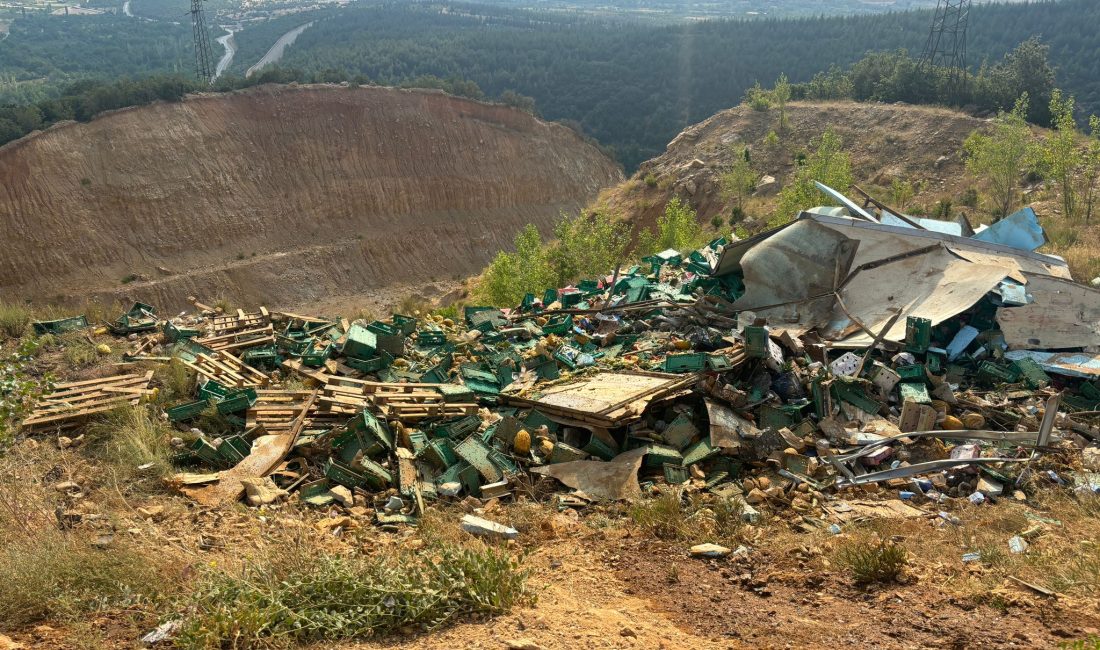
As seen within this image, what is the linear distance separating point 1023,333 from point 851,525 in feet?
16.8

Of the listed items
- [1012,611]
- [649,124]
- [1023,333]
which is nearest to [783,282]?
[1023,333]

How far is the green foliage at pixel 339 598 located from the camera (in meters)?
4.66

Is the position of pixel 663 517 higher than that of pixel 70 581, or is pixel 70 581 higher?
pixel 70 581

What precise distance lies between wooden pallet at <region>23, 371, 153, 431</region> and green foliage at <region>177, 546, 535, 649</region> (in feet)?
15.9

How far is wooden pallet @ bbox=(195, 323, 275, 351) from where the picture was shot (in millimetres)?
11448

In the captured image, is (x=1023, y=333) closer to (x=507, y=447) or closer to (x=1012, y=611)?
(x=1012, y=611)

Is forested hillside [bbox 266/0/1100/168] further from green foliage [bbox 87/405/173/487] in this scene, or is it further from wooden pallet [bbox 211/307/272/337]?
green foliage [bbox 87/405/173/487]

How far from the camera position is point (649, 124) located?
6153cm

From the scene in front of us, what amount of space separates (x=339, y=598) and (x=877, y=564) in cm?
402

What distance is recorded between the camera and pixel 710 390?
8719 mm

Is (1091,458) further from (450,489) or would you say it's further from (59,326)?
(59,326)

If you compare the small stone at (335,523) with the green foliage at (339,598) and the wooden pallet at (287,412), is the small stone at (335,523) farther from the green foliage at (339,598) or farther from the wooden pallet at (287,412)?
the wooden pallet at (287,412)

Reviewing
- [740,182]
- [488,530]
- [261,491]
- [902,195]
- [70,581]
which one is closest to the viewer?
[70,581]

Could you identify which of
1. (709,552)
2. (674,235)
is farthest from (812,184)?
(709,552)
